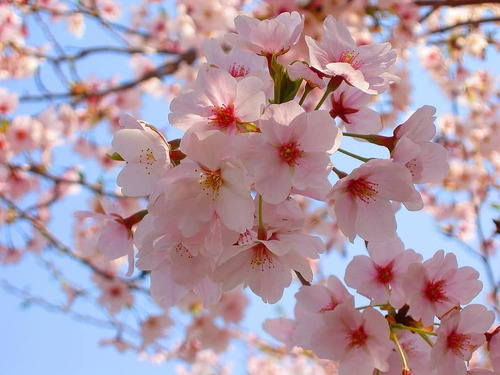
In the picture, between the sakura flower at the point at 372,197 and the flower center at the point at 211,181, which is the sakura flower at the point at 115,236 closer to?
the flower center at the point at 211,181

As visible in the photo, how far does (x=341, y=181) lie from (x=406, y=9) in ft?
10.0

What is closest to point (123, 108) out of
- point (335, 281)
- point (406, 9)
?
point (406, 9)

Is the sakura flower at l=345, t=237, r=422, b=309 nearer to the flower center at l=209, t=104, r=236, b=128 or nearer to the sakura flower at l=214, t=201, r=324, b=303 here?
the sakura flower at l=214, t=201, r=324, b=303

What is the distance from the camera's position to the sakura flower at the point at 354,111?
1.16m

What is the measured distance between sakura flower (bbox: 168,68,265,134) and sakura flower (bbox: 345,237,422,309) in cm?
53

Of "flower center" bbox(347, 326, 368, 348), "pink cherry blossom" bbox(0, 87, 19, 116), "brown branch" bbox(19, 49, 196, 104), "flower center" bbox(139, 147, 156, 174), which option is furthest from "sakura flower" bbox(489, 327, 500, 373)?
"pink cherry blossom" bbox(0, 87, 19, 116)

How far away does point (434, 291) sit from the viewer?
1.14 metres

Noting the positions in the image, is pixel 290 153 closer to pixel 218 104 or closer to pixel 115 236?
pixel 218 104

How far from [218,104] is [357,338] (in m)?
0.62

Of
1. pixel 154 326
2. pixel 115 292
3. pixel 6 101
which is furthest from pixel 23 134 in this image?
pixel 154 326

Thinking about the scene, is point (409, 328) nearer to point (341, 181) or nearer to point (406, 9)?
point (341, 181)

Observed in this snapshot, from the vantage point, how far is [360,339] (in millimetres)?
1127

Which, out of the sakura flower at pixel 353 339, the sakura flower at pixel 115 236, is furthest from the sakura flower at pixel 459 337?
the sakura flower at pixel 115 236

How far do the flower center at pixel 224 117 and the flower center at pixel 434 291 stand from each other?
0.60 meters
